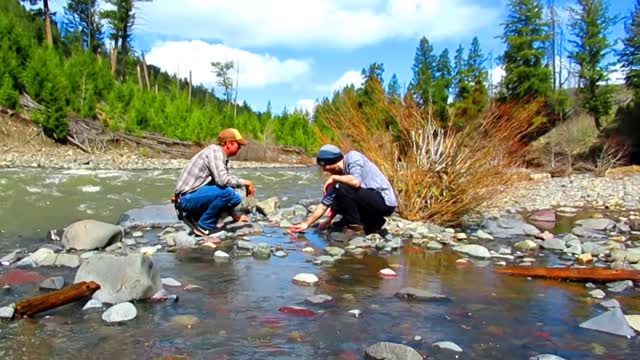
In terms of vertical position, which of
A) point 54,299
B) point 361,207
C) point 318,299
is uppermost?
point 361,207

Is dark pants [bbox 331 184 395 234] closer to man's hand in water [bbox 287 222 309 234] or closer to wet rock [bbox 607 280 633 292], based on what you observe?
man's hand in water [bbox 287 222 309 234]

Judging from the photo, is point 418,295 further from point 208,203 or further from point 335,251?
point 208,203

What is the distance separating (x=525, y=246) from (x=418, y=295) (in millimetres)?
2935

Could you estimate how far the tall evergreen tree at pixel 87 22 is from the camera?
164ft

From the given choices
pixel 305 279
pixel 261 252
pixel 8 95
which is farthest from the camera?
pixel 8 95

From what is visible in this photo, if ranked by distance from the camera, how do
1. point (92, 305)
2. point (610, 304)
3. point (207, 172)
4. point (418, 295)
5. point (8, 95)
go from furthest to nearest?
point (8, 95), point (207, 172), point (418, 295), point (610, 304), point (92, 305)

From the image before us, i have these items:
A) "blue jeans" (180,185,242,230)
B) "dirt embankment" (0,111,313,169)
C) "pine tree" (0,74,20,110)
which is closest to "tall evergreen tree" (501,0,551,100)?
"dirt embankment" (0,111,313,169)

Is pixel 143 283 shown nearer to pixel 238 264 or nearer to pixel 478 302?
pixel 238 264

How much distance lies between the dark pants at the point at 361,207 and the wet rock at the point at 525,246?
1.51 m

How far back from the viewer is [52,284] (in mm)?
3930

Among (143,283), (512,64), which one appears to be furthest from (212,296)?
(512,64)

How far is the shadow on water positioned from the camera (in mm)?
2855

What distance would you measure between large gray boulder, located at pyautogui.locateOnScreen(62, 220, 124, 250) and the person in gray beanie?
7.00 feet

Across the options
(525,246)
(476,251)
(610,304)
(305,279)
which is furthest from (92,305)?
(525,246)
